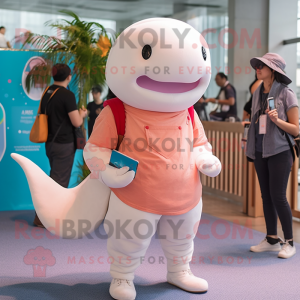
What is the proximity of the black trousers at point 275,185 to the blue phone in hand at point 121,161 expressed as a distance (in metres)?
1.43

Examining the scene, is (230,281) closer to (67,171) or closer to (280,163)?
(280,163)

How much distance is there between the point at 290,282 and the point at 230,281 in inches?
14.9

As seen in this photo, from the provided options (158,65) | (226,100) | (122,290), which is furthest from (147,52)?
(226,100)

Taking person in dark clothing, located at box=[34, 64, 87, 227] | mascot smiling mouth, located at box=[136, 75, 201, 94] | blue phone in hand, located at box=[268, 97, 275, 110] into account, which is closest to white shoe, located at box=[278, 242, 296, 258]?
blue phone in hand, located at box=[268, 97, 275, 110]

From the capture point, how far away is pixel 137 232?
7.15ft

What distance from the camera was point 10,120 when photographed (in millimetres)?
4500

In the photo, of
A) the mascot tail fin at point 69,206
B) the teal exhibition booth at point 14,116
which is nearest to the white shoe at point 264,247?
the mascot tail fin at point 69,206

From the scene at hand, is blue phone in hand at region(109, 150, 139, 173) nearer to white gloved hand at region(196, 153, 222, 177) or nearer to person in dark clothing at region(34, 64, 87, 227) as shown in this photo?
white gloved hand at region(196, 153, 222, 177)

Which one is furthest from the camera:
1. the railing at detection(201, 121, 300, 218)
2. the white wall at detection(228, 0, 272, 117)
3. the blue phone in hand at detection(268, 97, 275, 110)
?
the white wall at detection(228, 0, 272, 117)

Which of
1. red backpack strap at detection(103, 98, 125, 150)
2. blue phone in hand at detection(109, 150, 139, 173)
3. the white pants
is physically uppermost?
red backpack strap at detection(103, 98, 125, 150)

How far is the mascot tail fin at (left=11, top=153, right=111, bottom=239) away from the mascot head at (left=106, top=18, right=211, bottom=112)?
0.57 meters

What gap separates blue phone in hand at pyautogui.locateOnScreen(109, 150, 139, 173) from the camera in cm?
203

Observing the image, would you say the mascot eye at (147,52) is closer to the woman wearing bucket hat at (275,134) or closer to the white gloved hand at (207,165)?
the white gloved hand at (207,165)

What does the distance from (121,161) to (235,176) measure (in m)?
3.41
